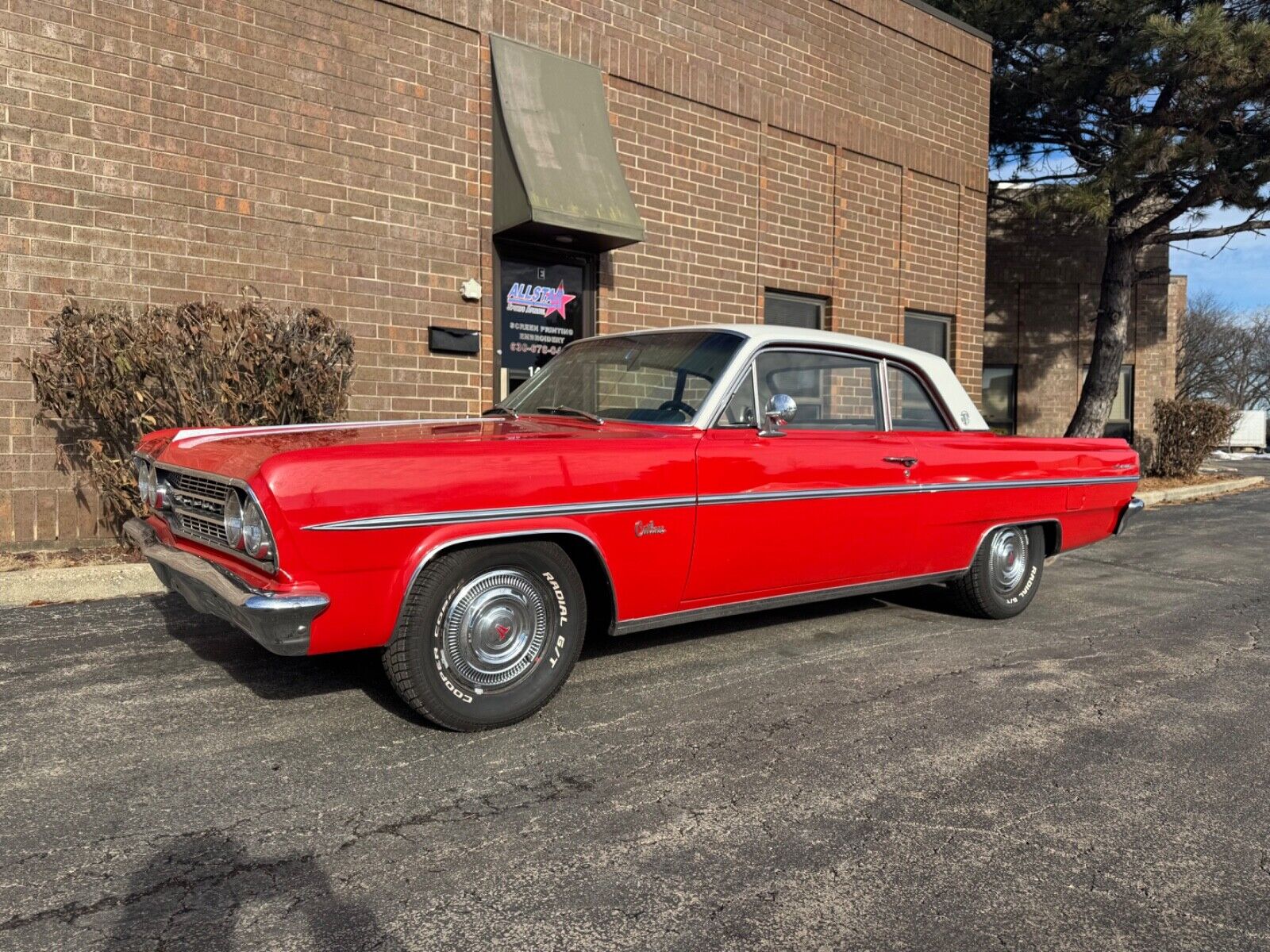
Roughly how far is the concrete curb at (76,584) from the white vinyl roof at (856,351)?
3370mm

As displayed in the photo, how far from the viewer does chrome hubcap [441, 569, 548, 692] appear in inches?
122

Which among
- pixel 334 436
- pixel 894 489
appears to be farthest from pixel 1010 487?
pixel 334 436

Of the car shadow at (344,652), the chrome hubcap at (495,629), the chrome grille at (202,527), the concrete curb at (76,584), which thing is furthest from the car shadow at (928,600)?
the concrete curb at (76,584)

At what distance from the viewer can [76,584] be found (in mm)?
5293

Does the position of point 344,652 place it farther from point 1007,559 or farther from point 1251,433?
point 1251,433

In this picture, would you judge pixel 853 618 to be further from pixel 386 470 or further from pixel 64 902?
pixel 64 902

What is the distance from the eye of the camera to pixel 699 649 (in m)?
4.34

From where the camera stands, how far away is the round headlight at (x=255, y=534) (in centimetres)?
282

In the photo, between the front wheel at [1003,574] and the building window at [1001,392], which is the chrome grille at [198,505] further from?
the building window at [1001,392]

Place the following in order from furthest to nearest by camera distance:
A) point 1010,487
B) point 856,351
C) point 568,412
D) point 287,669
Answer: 1. point 1010,487
2. point 856,351
3. point 568,412
4. point 287,669

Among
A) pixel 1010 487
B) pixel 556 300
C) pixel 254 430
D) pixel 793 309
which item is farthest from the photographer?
pixel 793 309

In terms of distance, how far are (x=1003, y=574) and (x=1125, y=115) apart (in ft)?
40.8

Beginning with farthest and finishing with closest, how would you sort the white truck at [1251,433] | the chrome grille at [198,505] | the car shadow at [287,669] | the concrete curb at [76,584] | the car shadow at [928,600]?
the white truck at [1251,433], the car shadow at [928,600], the concrete curb at [76,584], the car shadow at [287,669], the chrome grille at [198,505]

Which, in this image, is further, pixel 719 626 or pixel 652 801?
pixel 719 626
